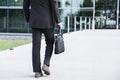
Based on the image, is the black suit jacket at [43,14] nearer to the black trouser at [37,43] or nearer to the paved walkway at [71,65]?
the black trouser at [37,43]

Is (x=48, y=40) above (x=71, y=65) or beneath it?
→ above

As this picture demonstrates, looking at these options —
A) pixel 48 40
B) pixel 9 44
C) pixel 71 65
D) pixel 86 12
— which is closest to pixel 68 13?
pixel 86 12

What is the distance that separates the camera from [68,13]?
30.7 metres

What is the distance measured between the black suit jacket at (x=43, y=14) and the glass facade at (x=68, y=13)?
2086cm

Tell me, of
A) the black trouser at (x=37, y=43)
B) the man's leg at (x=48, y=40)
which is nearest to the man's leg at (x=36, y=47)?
the black trouser at (x=37, y=43)

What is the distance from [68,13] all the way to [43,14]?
2335 cm

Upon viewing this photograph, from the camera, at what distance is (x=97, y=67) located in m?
9.02

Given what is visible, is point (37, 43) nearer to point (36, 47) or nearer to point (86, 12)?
point (36, 47)

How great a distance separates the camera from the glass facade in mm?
29875

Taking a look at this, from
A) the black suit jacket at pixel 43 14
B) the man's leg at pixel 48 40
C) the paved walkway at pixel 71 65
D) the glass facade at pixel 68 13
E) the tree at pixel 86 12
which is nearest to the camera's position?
the black suit jacket at pixel 43 14

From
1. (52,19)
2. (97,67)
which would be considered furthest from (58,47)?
(97,67)

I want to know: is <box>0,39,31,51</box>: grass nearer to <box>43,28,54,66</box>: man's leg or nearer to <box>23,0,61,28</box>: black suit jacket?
<box>43,28,54,66</box>: man's leg

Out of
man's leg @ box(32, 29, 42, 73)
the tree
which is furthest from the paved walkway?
the tree

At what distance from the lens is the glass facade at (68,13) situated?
2988cm
